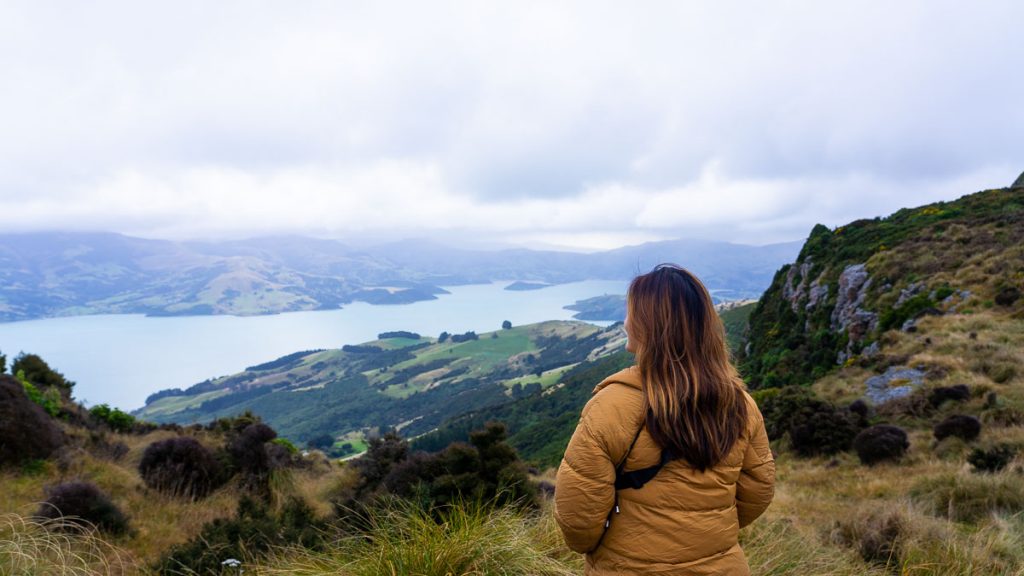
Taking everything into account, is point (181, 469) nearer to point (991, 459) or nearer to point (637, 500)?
point (637, 500)

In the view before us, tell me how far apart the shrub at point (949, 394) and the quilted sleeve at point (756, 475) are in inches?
461

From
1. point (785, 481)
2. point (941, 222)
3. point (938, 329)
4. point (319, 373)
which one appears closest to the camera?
point (785, 481)

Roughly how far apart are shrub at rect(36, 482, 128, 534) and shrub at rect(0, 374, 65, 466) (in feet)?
7.14

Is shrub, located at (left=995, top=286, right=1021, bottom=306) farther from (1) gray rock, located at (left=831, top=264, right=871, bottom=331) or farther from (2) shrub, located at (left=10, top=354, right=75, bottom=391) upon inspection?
(2) shrub, located at (left=10, top=354, right=75, bottom=391)

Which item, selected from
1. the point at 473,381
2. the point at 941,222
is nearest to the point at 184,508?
the point at 941,222

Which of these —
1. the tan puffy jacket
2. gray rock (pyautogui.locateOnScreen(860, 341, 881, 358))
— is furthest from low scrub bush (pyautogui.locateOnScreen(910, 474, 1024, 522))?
gray rock (pyautogui.locateOnScreen(860, 341, 881, 358))

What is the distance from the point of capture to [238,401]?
9906cm

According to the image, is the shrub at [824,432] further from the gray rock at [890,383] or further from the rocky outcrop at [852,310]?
the rocky outcrop at [852,310]

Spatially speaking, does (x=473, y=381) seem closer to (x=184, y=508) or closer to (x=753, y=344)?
(x=753, y=344)

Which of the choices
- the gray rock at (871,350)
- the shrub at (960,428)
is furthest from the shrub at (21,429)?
the gray rock at (871,350)

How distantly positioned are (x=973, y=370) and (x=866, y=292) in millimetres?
11728

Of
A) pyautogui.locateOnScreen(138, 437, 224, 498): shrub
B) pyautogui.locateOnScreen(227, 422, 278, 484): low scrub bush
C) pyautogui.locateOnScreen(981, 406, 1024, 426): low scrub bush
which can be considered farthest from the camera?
pyautogui.locateOnScreen(981, 406, 1024, 426): low scrub bush

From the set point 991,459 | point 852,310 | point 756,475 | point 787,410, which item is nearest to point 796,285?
point 852,310

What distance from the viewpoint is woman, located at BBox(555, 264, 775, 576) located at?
1781 millimetres
